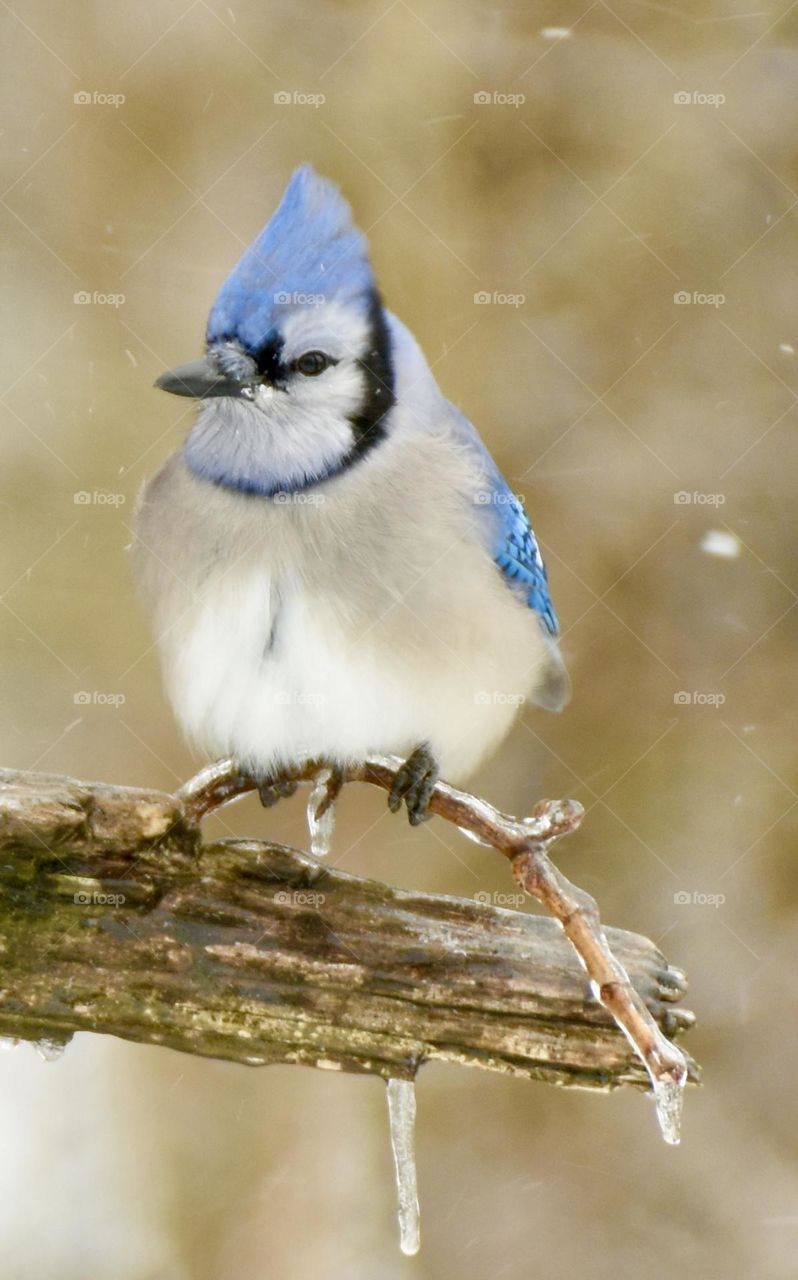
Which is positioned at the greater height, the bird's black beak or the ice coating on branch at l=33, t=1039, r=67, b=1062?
the bird's black beak

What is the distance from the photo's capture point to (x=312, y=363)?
75.7 inches

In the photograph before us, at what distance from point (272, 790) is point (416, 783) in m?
0.25

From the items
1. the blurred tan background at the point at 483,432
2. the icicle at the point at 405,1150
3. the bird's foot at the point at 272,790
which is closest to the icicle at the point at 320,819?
the bird's foot at the point at 272,790

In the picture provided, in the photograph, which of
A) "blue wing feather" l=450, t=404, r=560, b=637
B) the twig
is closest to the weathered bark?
the twig

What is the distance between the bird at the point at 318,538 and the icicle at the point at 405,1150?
1.31ft

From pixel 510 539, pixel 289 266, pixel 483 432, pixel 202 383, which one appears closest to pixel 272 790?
pixel 510 539

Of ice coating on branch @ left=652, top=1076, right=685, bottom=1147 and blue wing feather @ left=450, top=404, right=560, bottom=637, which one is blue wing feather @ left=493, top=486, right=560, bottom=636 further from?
ice coating on branch @ left=652, top=1076, right=685, bottom=1147

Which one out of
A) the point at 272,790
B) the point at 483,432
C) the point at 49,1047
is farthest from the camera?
the point at 483,432

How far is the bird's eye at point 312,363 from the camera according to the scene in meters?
1.91

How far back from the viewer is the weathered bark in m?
1.75

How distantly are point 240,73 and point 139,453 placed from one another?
Result: 0.85 metres

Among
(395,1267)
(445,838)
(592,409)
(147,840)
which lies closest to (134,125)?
(592,409)

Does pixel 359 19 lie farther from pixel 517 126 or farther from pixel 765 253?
pixel 765 253

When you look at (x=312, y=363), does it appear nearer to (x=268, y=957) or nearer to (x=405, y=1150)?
(x=268, y=957)
